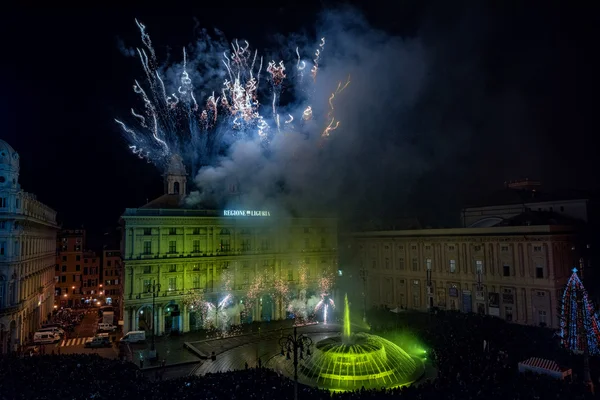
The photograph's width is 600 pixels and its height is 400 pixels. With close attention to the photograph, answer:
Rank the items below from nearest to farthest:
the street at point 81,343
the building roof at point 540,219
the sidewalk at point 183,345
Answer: the sidewalk at point 183,345 < the street at point 81,343 < the building roof at point 540,219

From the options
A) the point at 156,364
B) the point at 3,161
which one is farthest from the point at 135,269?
the point at 3,161

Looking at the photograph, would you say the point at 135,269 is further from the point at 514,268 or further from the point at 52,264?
the point at 514,268

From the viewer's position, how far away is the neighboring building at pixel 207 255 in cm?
4528

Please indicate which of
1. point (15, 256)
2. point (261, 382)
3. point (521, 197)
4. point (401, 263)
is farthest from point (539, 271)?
point (15, 256)

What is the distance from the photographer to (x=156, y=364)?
34.7 metres

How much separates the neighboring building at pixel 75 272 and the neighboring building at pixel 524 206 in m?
64.6

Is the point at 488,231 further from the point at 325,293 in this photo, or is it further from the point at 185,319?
the point at 185,319

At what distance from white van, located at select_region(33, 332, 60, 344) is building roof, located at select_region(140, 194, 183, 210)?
→ 1679cm

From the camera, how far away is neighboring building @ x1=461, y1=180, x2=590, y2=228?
51.5m

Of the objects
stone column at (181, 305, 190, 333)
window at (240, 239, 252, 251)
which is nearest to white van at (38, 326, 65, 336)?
stone column at (181, 305, 190, 333)

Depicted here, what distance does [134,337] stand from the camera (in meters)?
41.4

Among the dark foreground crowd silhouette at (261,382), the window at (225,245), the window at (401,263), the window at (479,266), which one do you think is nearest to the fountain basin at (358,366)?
the dark foreground crowd silhouette at (261,382)

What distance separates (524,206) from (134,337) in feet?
172

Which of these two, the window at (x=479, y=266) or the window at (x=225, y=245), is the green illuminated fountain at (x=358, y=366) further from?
the window at (x=225, y=245)
